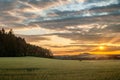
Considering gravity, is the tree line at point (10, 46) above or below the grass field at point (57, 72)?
above

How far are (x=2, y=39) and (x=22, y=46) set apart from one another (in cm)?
1100

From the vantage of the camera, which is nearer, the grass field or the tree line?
the grass field

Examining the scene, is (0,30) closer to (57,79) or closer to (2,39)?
(2,39)

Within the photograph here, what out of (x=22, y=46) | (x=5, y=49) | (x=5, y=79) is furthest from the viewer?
(x=22, y=46)

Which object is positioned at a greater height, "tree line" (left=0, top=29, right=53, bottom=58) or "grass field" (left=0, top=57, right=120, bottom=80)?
"tree line" (left=0, top=29, right=53, bottom=58)

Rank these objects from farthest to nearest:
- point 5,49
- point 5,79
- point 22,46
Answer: point 22,46, point 5,49, point 5,79

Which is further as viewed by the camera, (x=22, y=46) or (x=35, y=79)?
(x=22, y=46)

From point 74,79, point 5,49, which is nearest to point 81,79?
point 74,79

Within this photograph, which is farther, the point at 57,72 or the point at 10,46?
the point at 10,46

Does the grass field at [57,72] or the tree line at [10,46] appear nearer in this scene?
the grass field at [57,72]

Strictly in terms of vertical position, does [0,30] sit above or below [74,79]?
above

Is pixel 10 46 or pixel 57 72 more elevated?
pixel 10 46

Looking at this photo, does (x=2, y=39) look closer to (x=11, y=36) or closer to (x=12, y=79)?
(x=11, y=36)

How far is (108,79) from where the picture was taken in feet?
101
